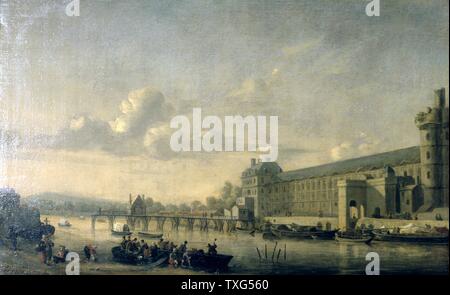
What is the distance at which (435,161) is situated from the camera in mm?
12773

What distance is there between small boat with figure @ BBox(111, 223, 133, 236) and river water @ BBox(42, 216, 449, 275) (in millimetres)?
92

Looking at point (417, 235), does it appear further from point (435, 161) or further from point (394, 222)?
point (435, 161)

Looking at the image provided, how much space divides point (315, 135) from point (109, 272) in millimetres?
4259

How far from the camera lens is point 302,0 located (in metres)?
13.1

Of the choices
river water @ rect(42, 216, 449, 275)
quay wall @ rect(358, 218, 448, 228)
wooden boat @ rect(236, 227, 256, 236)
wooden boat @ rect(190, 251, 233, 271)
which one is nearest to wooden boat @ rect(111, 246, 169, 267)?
river water @ rect(42, 216, 449, 275)

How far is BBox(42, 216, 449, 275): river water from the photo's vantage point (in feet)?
41.9

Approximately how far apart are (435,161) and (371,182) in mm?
1126

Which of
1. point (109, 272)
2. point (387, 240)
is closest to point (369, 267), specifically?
point (387, 240)

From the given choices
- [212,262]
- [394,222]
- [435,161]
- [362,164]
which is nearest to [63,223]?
[212,262]

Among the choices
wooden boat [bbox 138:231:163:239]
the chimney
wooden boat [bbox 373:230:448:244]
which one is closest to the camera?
wooden boat [bbox 373:230:448:244]

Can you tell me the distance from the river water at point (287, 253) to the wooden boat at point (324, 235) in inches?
3.3

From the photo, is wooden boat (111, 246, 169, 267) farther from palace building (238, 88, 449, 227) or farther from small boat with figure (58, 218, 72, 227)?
palace building (238, 88, 449, 227)

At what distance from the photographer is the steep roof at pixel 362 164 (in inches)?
505
